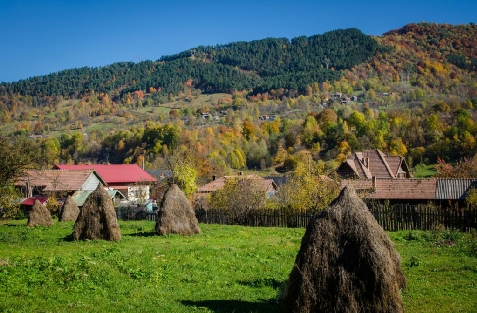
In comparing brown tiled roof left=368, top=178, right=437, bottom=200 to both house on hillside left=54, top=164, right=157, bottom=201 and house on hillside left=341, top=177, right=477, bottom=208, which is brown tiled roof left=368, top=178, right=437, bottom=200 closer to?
house on hillside left=341, top=177, right=477, bottom=208

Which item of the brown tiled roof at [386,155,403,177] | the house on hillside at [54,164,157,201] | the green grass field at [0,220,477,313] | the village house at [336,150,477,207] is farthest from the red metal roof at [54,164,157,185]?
the green grass field at [0,220,477,313]

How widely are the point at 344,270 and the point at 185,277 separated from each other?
5541mm

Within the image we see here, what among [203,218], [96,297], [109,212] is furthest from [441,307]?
[203,218]

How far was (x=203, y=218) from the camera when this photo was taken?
3778 centimetres

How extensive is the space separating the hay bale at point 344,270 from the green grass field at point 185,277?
4.05 feet

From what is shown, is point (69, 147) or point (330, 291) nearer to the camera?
point (330, 291)

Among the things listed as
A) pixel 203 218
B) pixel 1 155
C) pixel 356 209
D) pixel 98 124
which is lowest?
pixel 203 218

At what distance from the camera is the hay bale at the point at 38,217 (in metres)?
33.3

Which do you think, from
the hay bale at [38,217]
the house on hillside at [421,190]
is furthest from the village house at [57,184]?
the house on hillside at [421,190]

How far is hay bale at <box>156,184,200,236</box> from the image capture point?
25250 mm

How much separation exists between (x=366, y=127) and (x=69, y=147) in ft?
266

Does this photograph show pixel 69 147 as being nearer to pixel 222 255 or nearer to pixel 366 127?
pixel 366 127

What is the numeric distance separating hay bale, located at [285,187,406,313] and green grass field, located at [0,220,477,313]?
4.05 ft

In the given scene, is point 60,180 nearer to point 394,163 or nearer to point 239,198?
point 239,198
